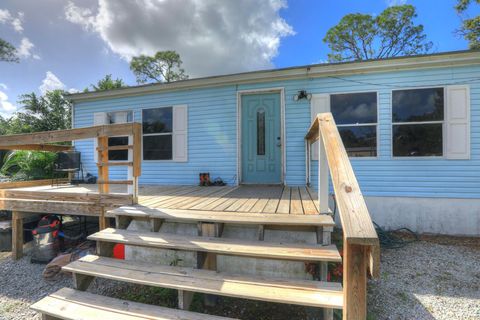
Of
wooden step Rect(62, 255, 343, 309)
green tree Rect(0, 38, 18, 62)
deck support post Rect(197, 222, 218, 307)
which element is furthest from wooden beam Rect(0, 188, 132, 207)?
green tree Rect(0, 38, 18, 62)

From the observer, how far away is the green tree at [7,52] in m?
11.7

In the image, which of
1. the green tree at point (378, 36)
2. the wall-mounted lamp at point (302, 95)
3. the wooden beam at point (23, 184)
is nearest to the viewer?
the wooden beam at point (23, 184)

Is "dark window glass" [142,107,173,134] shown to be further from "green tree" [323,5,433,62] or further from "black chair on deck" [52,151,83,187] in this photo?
"green tree" [323,5,433,62]

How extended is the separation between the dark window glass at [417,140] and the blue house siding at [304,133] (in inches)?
5.4

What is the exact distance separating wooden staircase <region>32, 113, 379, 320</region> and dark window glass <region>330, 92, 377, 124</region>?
296 cm

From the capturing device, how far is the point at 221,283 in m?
1.54

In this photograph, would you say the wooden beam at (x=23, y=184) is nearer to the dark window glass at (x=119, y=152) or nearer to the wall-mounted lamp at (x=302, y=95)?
the dark window glass at (x=119, y=152)

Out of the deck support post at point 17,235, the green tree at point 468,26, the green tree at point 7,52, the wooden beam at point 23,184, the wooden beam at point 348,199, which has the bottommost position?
the deck support post at point 17,235

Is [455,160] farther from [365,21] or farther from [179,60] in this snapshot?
[179,60]

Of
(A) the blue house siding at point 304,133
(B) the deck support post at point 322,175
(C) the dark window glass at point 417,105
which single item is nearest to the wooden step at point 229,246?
(B) the deck support post at point 322,175

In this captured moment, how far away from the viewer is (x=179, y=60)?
59.9 feet

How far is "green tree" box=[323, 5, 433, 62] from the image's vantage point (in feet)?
43.3

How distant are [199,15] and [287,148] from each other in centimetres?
854

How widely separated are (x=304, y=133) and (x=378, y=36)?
14319 millimetres
